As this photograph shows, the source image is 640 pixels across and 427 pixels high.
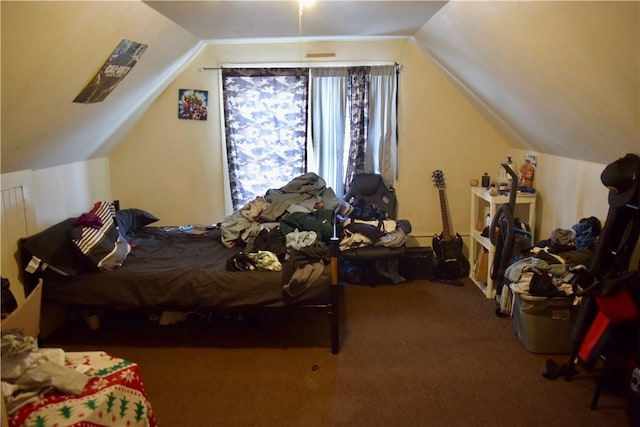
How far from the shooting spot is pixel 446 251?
169 inches

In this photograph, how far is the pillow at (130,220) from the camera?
3812 mm

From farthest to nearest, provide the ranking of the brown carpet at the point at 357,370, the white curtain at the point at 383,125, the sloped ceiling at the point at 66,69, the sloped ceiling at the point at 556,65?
the white curtain at the point at 383,125 < the brown carpet at the point at 357,370 < the sloped ceiling at the point at 66,69 < the sloped ceiling at the point at 556,65

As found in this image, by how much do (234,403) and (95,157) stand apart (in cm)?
272

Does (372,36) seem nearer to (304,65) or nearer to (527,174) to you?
(304,65)

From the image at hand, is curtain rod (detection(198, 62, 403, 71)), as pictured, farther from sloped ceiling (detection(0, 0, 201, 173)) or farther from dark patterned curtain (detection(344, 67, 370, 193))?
sloped ceiling (detection(0, 0, 201, 173))

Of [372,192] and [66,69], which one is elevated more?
[66,69]

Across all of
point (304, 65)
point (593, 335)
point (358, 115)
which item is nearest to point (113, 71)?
point (304, 65)

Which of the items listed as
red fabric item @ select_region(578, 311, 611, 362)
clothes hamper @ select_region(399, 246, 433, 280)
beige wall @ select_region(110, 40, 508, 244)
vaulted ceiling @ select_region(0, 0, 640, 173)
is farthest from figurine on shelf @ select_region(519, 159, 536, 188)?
red fabric item @ select_region(578, 311, 611, 362)

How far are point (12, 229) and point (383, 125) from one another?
3.04 m

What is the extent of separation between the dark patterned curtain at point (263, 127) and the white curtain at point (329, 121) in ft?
0.35

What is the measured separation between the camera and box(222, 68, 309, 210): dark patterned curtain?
4379 mm

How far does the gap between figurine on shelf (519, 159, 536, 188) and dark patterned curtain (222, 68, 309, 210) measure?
1930 mm

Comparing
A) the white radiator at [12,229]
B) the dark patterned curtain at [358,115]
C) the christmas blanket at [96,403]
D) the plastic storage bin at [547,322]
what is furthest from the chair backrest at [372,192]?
the christmas blanket at [96,403]

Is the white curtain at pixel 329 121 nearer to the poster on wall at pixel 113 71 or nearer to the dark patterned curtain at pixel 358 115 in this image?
the dark patterned curtain at pixel 358 115
